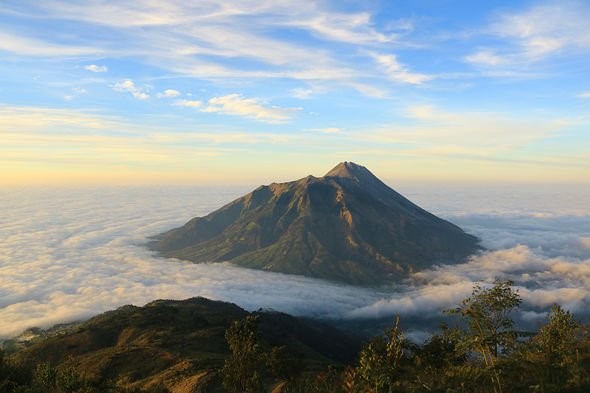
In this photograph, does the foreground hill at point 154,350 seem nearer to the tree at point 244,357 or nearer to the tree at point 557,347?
the tree at point 244,357

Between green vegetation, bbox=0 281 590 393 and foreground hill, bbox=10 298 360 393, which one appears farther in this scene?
foreground hill, bbox=10 298 360 393

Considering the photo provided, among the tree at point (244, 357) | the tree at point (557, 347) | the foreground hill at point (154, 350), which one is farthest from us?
the foreground hill at point (154, 350)

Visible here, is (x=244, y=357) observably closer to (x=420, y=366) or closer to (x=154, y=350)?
(x=420, y=366)

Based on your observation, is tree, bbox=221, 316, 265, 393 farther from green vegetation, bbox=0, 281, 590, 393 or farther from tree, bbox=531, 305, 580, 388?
tree, bbox=531, 305, 580, 388

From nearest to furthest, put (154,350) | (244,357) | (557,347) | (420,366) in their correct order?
(557,347) → (244,357) → (420,366) → (154,350)

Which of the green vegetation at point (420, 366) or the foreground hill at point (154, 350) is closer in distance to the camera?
the green vegetation at point (420, 366)

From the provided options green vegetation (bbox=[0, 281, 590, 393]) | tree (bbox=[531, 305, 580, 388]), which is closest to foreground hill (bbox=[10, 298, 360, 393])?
green vegetation (bbox=[0, 281, 590, 393])

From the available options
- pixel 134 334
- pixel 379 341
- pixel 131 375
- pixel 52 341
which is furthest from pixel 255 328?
pixel 52 341

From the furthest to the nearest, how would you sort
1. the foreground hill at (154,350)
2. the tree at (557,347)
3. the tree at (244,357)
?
1. the foreground hill at (154,350)
2. the tree at (244,357)
3. the tree at (557,347)

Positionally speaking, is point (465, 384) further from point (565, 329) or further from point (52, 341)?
point (52, 341)

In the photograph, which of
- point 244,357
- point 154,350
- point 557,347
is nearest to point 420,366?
point 557,347

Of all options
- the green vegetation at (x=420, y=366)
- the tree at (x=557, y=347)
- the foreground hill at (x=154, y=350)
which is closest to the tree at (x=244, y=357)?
the green vegetation at (x=420, y=366)
